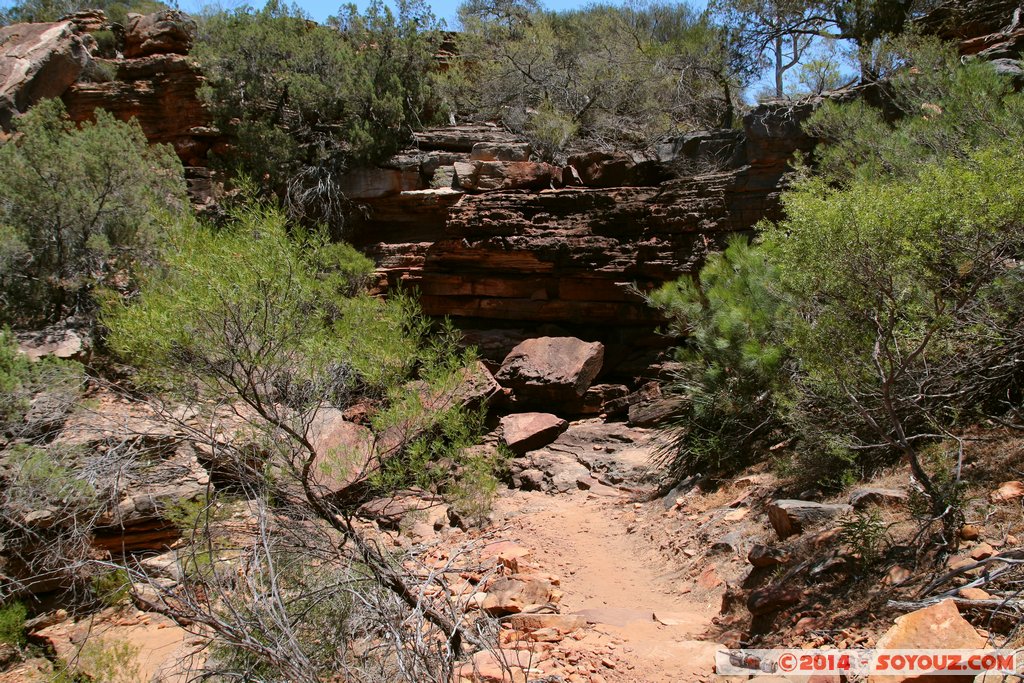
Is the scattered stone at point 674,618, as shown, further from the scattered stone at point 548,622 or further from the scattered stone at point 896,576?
the scattered stone at point 896,576

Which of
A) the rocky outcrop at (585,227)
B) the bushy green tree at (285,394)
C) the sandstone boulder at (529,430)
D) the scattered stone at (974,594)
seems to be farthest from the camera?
the rocky outcrop at (585,227)

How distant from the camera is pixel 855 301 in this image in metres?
4.65

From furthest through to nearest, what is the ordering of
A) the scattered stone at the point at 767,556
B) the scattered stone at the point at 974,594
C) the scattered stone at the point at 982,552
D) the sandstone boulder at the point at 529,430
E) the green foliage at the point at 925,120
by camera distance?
the sandstone boulder at the point at 529,430, the green foliage at the point at 925,120, the scattered stone at the point at 767,556, the scattered stone at the point at 982,552, the scattered stone at the point at 974,594

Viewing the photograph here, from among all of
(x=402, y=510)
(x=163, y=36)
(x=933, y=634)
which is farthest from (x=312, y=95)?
(x=933, y=634)

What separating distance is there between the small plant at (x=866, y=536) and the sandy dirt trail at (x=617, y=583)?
1034 millimetres

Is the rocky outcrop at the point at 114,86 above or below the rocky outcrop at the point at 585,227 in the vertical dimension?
above

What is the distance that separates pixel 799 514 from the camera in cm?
514

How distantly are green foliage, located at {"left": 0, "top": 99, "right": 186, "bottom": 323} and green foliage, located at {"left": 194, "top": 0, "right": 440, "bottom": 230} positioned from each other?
8.92 ft

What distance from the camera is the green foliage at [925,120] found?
662cm

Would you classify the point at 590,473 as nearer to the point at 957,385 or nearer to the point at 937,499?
the point at 957,385

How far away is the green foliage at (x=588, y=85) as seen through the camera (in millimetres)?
15125

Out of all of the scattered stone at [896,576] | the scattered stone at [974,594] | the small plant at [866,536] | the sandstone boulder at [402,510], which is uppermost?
the scattered stone at [974,594]

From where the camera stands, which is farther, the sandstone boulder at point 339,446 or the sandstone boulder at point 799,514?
the sandstone boulder at point 339,446

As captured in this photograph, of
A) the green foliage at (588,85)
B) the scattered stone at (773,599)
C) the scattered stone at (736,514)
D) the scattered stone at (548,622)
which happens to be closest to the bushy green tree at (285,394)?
the scattered stone at (548,622)
